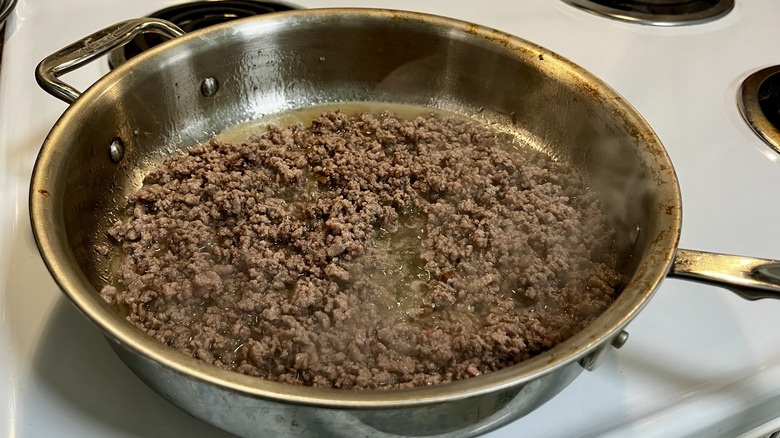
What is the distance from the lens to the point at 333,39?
124 centimetres

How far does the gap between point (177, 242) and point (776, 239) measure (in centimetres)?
99

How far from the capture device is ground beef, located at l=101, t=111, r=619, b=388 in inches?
31.9

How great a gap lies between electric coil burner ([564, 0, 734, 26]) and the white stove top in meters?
0.12

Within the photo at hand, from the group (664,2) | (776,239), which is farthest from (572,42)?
(776,239)

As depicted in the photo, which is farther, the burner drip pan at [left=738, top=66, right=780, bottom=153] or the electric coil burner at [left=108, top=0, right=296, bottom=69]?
the electric coil burner at [left=108, top=0, right=296, bottom=69]

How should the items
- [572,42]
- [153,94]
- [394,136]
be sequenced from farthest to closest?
[572,42]
[394,136]
[153,94]

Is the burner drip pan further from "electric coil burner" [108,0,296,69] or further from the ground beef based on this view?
"electric coil burner" [108,0,296,69]

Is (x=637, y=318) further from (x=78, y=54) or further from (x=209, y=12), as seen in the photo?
(x=209, y=12)

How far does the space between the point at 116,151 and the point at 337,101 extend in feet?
1.51

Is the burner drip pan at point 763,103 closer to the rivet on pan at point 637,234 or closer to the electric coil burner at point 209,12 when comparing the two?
the rivet on pan at point 637,234

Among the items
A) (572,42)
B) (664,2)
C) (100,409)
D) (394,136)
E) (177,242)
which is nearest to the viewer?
(100,409)

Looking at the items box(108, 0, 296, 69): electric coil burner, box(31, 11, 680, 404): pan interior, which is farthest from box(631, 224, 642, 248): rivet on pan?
box(108, 0, 296, 69): electric coil burner

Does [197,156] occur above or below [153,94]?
below

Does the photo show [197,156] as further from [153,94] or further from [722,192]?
[722,192]
